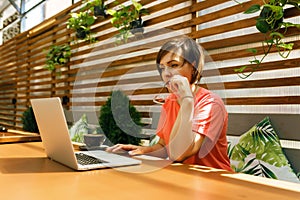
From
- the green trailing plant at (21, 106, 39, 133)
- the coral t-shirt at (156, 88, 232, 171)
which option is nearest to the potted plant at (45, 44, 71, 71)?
the green trailing plant at (21, 106, 39, 133)

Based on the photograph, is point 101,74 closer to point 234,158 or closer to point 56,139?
point 234,158

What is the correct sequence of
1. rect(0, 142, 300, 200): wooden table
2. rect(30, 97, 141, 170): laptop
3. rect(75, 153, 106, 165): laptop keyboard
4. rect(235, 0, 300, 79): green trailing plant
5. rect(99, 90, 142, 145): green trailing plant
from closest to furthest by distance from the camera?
rect(0, 142, 300, 200): wooden table < rect(30, 97, 141, 170): laptop < rect(75, 153, 106, 165): laptop keyboard < rect(235, 0, 300, 79): green trailing plant < rect(99, 90, 142, 145): green trailing plant

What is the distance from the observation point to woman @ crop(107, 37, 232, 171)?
4.17 ft

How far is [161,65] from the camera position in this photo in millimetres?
1571

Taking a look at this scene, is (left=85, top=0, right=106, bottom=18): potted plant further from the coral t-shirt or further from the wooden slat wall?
the coral t-shirt

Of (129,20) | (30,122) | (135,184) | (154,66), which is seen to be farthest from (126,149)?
(30,122)

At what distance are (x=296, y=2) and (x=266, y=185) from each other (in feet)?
3.91

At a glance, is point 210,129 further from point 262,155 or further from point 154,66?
point 154,66

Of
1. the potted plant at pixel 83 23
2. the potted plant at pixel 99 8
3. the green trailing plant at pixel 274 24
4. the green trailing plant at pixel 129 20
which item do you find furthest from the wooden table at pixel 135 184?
the potted plant at pixel 83 23

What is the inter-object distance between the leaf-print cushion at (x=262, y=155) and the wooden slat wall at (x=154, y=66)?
10.1 inches

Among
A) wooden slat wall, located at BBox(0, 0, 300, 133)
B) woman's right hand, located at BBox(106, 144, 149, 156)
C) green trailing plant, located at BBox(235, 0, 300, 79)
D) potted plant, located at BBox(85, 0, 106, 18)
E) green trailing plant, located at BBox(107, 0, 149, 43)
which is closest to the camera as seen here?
woman's right hand, located at BBox(106, 144, 149, 156)

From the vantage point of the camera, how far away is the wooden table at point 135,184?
2.48 feet

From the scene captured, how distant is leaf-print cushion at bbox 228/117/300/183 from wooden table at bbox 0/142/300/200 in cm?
58

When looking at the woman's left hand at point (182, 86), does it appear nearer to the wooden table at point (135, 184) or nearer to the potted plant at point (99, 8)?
the wooden table at point (135, 184)
